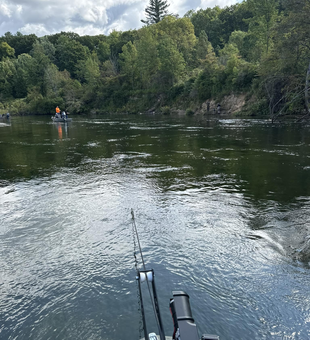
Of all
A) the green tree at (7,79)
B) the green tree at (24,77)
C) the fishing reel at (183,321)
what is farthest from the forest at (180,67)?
the fishing reel at (183,321)

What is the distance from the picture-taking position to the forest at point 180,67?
3195cm

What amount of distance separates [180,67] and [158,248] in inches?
2482

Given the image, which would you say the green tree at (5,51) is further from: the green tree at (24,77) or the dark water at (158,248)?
the dark water at (158,248)

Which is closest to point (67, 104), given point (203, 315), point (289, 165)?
point (289, 165)

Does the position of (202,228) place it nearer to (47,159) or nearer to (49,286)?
(49,286)

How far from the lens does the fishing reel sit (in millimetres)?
2223

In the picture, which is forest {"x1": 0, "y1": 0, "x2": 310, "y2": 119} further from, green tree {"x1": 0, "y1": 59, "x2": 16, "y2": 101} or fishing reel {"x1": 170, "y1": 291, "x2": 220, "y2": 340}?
fishing reel {"x1": 170, "y1": 291, "x2": 220, "y2": 340}

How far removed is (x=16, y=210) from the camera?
26.0ft

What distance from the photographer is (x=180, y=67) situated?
63656mm

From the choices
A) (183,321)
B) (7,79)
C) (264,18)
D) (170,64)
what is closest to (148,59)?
(170,64)

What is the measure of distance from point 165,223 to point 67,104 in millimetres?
77743

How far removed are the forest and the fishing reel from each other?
1747 centimetres

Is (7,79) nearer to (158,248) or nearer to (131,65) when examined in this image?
(131,65)

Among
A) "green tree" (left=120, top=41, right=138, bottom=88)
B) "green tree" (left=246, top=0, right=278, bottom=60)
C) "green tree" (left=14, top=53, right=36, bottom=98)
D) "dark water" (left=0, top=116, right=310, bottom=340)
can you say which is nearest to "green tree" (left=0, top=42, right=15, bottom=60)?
"green tree" (left=14, top=53, right=36, bottom=98)
